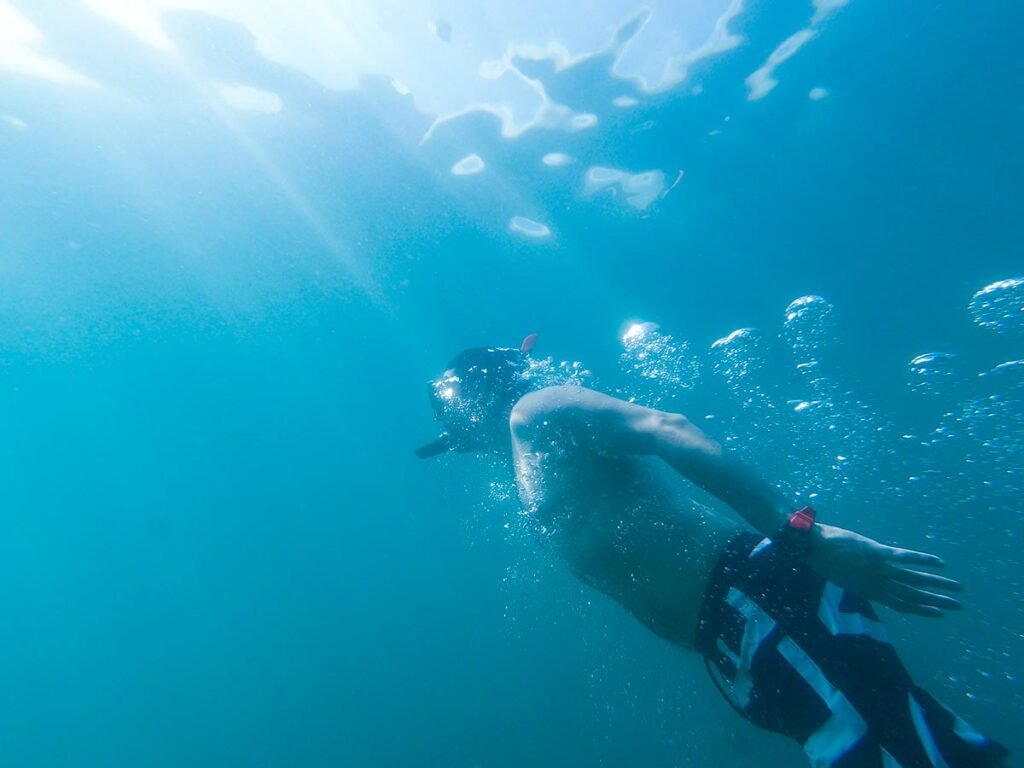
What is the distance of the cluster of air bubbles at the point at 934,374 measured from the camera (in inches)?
531

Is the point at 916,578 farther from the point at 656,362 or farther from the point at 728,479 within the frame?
the point at 656,362

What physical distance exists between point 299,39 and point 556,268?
300 inches

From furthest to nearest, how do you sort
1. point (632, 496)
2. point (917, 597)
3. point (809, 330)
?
point (809, 330)
point (632, 496)
point (917, 597)

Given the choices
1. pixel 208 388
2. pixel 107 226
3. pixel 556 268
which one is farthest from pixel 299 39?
pixel 208 388

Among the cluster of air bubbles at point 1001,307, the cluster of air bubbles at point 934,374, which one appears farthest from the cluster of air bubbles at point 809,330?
the cluster of air bubbles at point 1001,307

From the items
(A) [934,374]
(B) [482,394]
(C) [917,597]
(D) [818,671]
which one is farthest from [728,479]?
(A) [934,374]

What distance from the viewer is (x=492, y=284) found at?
48.4 feet

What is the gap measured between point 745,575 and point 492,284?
43.3 feet

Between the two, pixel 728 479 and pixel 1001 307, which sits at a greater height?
pixel 1001 307

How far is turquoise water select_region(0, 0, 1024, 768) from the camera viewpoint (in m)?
8.89

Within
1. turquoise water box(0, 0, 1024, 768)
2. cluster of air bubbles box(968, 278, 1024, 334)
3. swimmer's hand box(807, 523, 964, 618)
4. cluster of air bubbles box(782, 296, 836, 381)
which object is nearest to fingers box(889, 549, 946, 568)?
swimmer's hand box(807, 523, 964, 618)

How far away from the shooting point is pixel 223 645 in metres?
35.6

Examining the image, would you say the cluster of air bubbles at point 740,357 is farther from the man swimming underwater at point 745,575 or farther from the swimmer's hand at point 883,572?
the swimmer's hand at point 883,572

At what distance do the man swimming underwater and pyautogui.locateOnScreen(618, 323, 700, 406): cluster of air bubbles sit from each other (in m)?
13.6
